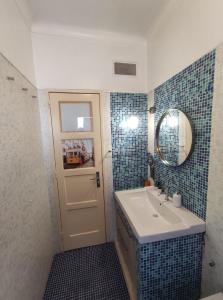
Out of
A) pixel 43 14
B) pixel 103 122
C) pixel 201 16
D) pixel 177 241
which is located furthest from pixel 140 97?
pixel 177 241

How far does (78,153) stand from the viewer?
205 cm

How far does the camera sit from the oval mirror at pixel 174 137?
4.52 ft

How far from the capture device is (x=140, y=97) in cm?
212

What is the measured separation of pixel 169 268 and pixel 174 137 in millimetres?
1163

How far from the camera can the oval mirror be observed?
1.38 metres

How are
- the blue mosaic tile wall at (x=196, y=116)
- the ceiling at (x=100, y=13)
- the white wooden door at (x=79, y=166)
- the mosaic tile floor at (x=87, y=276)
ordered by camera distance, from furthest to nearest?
the white wooden door at (x=79, y=166)
the mosaic tile floor at (x=87, y=276)
the ceiling at (x=100, y=13)
the blue mosaic tile wall at (x=196, y=116)

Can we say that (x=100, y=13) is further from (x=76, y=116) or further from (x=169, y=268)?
(x=169, y=268)

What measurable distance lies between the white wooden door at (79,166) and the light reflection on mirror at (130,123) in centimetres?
34

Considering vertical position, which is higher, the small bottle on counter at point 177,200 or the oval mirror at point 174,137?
the oval mirror at point 174,137

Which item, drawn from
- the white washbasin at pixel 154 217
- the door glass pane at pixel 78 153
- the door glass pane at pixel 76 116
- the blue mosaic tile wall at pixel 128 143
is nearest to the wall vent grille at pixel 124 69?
the blue mosaic tile wall at pixel 128 143

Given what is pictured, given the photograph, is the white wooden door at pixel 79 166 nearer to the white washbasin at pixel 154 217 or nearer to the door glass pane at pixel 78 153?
the door glass pane at pixel 78 153

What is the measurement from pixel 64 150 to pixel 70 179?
1.32 ft

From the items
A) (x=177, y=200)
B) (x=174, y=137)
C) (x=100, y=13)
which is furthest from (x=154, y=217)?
(x=100, y=13)

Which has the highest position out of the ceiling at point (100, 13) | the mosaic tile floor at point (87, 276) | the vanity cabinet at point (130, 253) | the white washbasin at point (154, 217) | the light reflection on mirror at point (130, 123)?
the ceiling at point (100, 13)
